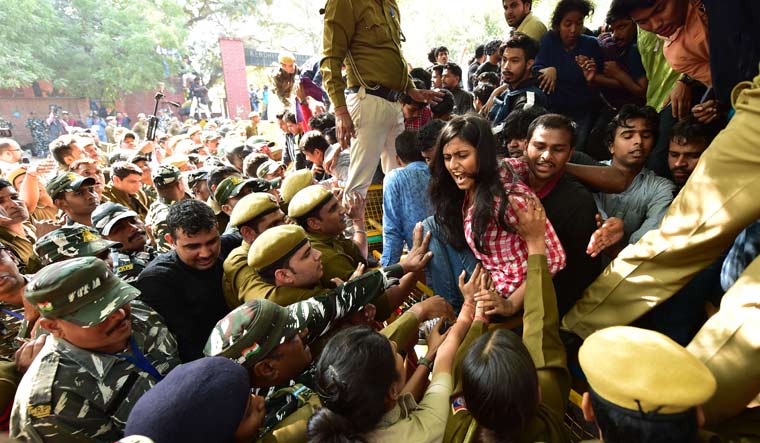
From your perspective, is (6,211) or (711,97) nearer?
(711,97)

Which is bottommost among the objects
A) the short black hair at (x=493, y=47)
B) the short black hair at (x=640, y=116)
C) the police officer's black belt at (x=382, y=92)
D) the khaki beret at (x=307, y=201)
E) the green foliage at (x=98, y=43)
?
the khaki beret at (x=307, y=201)

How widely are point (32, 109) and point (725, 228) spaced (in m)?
30.4

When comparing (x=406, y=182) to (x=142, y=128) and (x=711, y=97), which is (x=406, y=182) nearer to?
(x=711, y=97)

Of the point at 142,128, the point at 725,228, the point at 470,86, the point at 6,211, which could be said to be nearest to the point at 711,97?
the point at 725,228

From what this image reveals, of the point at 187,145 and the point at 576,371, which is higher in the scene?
the point at 187,145

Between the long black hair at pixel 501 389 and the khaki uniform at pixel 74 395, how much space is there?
1.28 m

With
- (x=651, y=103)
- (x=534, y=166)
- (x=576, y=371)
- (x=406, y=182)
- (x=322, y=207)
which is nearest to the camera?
(x=576, y=371)

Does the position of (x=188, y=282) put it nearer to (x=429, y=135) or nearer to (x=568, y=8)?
(x=429, y=135)

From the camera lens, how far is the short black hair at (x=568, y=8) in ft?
11.6

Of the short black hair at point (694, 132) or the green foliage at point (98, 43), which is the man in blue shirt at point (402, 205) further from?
the green foliage at point (98, 43)

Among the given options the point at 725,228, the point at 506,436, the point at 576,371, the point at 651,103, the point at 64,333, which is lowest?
the point at 576,371

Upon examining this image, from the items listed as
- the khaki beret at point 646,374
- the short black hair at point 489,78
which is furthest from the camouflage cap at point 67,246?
the short black hair at point 489,78

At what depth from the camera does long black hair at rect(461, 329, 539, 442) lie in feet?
3.92

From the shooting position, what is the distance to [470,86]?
28.3ft
